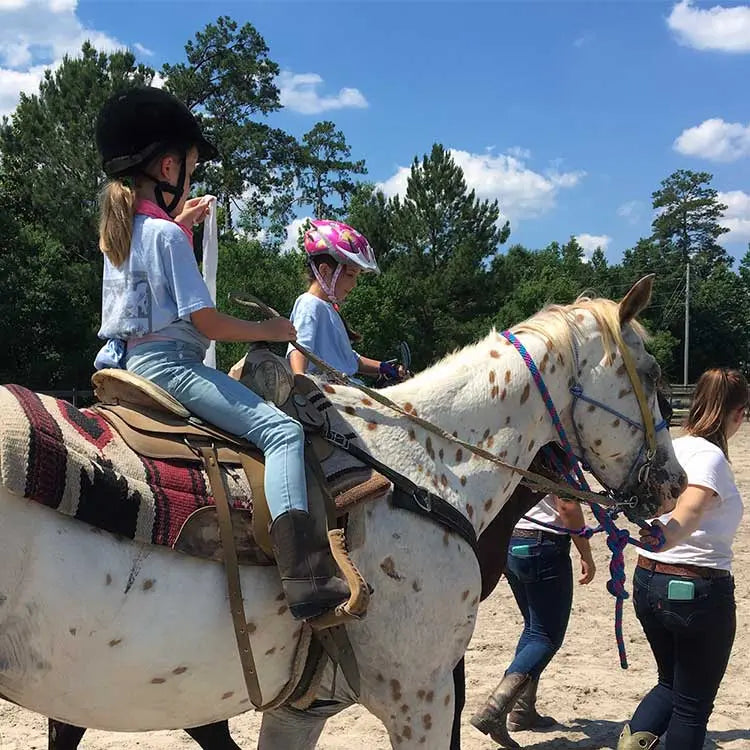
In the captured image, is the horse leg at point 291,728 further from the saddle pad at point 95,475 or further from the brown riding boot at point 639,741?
the brown riding boot at point 639,741

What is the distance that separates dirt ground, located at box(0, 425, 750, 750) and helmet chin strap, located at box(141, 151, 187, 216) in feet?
10.7

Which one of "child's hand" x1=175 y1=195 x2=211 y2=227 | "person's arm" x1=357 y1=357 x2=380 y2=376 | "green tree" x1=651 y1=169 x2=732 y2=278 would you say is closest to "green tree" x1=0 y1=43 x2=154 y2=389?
"person's arm" x1=357 y1=357 x2=380 y2=376

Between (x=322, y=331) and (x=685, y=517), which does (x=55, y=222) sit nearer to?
(x=322, y=331)

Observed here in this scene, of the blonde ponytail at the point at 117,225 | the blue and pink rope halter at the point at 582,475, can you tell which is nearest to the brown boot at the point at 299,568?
the blonde ponytail at the point at 117,225

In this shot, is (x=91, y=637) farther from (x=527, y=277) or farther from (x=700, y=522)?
(x=527, y=277)

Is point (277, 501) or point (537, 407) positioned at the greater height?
point (537, 407)

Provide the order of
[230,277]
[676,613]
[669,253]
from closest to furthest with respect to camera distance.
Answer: [676,613] → [230,277] → [669,253]

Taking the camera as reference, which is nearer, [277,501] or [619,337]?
[277,501]

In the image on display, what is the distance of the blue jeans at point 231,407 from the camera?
2.32 meters

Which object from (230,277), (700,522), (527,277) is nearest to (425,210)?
(230,277)

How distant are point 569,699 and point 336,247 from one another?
3.48 m

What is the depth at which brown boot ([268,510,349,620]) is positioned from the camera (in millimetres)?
2234

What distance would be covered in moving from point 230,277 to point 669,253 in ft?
184

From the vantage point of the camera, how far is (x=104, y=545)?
6.77 feet
